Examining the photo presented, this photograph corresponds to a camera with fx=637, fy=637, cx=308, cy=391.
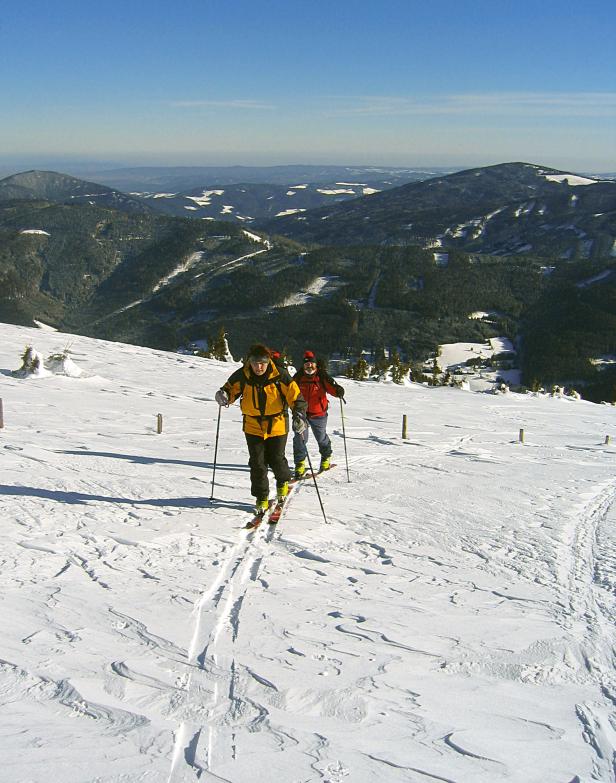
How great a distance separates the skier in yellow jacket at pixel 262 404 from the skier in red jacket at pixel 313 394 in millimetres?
2094

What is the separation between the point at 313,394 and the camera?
10117 millimetres

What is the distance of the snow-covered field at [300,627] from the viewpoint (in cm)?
331

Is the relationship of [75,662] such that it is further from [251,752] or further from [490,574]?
[490,574]

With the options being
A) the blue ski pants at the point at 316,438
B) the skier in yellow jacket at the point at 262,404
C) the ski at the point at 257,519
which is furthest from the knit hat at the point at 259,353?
the blue ski pants at the point at 316,438

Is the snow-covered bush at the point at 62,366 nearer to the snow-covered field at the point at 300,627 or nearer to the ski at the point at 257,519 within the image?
the snow-covered field at the point at 300,627

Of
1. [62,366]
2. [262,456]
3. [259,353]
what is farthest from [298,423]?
[62,366]

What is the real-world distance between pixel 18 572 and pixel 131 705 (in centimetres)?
232

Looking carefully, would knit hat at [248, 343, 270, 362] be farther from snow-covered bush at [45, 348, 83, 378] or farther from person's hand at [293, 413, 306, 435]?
snow-covered bush at [45, 348, 83, 378]

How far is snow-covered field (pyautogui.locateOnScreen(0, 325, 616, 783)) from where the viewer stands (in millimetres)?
3312

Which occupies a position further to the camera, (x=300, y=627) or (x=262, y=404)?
(x=262, y=404)

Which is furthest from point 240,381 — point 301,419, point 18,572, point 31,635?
point 31,635

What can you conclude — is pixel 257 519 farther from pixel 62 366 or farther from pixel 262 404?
pixel 62 366

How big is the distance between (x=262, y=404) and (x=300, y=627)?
3.09m

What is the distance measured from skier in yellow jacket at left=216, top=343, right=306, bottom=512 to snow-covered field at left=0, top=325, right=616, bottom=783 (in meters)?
0.70
